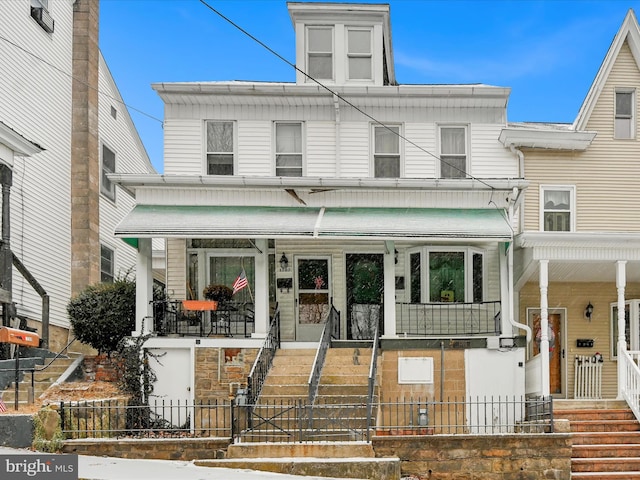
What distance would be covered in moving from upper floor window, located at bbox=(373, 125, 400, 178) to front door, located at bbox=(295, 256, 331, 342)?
2.71 m

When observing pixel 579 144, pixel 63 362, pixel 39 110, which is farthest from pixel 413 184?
pixel 39 110

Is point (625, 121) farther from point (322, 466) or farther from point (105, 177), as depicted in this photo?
point (105, 177)

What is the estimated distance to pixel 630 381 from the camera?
17.2 m

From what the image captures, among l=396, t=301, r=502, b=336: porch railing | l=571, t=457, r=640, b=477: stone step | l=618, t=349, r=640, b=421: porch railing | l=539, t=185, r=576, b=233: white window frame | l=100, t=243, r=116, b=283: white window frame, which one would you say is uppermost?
l=539, t=185, r=576, b=233: white window frame

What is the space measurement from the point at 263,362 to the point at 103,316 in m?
4.50

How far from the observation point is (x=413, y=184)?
1852cm

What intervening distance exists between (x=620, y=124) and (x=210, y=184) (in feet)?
36.0

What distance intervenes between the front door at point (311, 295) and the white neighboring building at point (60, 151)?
6.96 meters

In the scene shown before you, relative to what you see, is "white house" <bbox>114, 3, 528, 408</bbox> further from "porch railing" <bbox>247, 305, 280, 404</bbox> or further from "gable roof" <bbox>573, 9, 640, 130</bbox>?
"gable roof" <bbox>573, 9, 640, 130</bbox>

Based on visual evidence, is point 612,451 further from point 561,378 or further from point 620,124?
point 620,124

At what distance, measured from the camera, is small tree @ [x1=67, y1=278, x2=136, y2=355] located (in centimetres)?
1914

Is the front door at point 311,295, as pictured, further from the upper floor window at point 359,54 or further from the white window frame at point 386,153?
the upper floor window at point 359,54

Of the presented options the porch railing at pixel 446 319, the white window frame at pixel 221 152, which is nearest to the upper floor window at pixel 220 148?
the white window frame at pixel 221 152

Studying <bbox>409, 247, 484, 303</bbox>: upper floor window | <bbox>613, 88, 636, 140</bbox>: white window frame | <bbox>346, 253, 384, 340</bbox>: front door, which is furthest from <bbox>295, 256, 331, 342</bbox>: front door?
<bbox>613, 88, 636, 140</bbox>: white window frame
